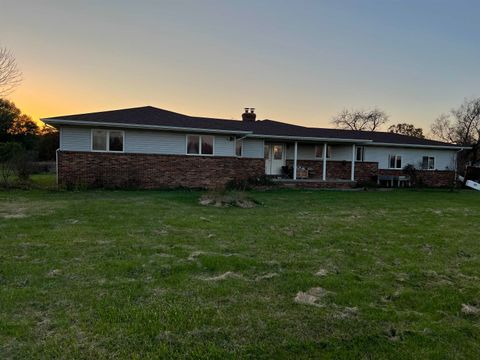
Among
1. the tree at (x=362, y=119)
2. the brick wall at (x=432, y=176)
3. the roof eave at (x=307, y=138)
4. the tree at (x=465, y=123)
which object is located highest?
the tree at (x=362, y=119)

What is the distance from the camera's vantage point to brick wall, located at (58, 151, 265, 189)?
15.2 meters

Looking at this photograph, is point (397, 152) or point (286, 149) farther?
point (397, 152)

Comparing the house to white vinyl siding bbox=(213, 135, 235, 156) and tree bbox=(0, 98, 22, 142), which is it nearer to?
white vinyl siding bbox=(213, 135, 235, 156)

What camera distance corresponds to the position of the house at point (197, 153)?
1532 centimetres

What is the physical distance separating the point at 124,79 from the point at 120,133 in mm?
3624

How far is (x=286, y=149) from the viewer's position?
842 inches

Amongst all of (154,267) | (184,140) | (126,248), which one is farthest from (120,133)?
(154,267)

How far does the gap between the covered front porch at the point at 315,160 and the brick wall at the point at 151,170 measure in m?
2.79

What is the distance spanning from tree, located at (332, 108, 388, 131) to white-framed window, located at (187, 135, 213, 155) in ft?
138

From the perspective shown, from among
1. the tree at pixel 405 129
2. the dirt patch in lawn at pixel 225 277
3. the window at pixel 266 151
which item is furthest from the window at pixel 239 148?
the tree at pixel 405 129

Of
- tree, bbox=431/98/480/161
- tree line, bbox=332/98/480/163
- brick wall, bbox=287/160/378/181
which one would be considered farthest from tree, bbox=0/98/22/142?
tree, bbox=431/98/480/161

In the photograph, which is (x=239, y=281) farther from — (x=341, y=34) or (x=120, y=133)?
(x=341, y=34)

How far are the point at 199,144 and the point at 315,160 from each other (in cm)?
799

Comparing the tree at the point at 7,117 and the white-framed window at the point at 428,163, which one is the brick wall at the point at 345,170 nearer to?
the white-framed window at the point at 428,163
